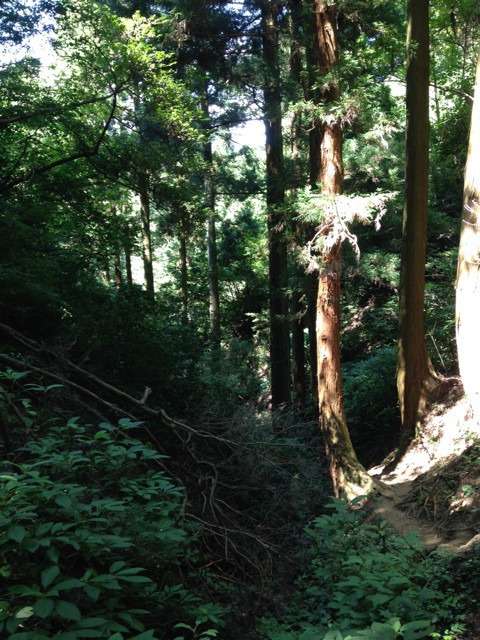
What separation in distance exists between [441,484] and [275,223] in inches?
303

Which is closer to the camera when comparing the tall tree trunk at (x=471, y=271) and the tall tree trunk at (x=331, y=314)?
the tall tree trunk at (x=471, y=271)

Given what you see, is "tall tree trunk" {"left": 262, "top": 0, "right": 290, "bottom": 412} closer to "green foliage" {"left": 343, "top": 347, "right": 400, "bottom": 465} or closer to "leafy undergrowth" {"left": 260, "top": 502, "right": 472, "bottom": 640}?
"green foliage" {"left": 343, "top": 347, "right": 400, "bottom": 465}

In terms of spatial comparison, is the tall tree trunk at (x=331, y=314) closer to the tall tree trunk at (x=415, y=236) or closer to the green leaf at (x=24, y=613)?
the tall tree trunk at (x=415, y=236)

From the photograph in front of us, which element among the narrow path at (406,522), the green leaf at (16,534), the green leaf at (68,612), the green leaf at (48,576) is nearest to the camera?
the green leaf at (68,612)

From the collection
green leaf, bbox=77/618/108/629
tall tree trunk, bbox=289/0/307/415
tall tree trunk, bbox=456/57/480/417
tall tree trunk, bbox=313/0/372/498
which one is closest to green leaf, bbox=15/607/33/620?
green leaf, bbox=77/618/108/629

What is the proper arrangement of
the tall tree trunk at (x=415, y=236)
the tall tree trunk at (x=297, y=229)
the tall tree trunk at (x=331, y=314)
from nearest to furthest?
the tall tree trunk at (x=331, y=314)
the tall tree trunk at (x=415, y=236)
the tall tree trunk at (x=297, y=229)

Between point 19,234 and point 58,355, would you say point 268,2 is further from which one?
point 58,355

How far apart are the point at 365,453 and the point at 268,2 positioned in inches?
426

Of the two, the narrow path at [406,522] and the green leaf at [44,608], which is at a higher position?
the green leaf at [44,608]

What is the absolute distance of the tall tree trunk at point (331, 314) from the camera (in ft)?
27.7

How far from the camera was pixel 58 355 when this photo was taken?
6496 millimetres

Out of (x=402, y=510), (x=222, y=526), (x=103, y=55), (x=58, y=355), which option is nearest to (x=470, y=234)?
(x=402, y=510)

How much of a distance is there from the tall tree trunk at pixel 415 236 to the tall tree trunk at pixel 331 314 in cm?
154

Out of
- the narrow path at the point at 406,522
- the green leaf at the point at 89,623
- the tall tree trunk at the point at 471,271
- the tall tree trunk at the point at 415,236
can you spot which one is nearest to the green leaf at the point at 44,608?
the green leaf at the point at 89,623
